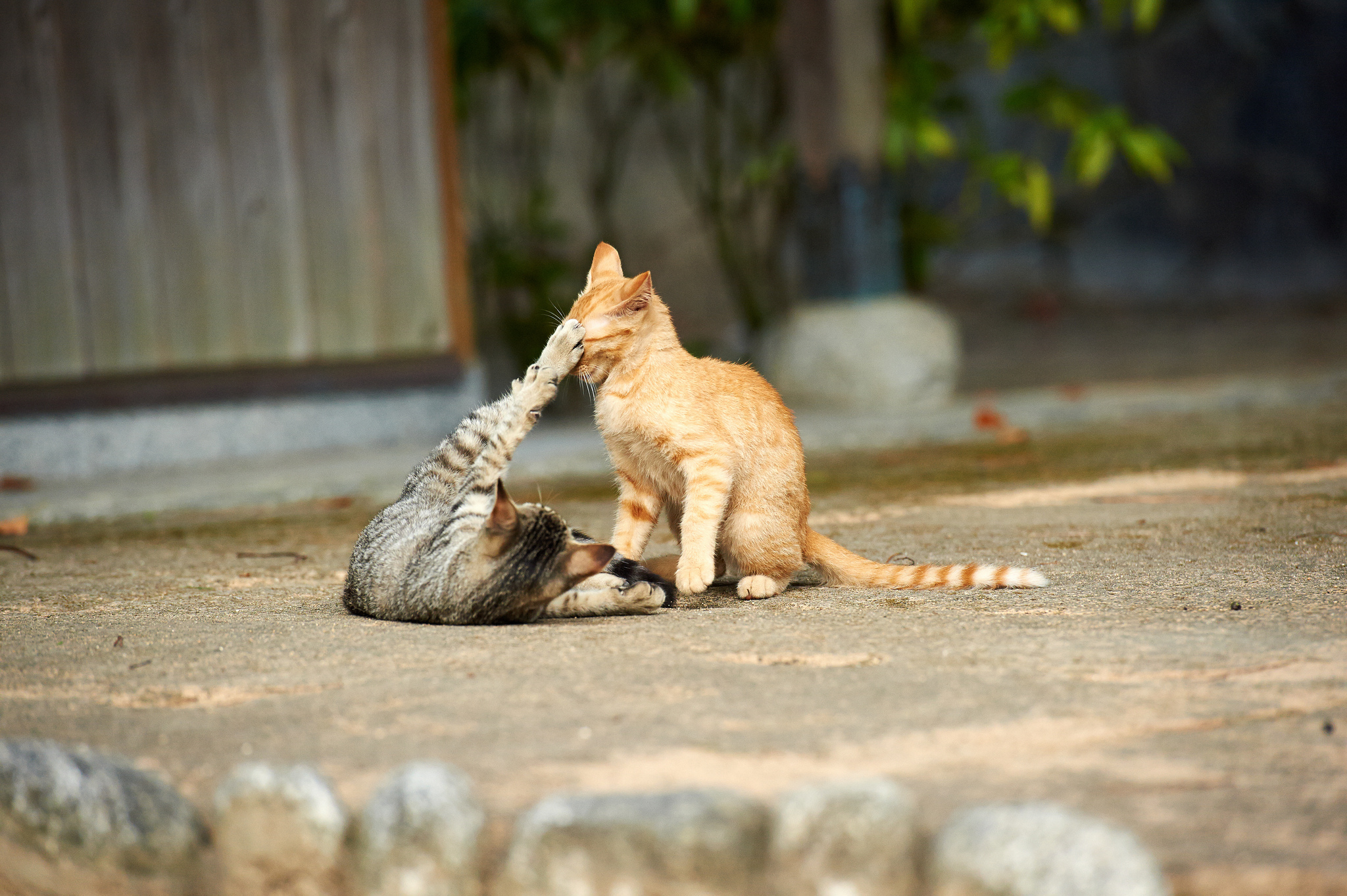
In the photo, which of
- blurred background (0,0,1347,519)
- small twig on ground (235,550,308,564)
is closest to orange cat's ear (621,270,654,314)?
small twig on ground (235,550,308,564)

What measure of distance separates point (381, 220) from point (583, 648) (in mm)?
4023

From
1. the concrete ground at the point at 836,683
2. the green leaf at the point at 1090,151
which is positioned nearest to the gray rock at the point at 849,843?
the concrete ground at the point at 836,683

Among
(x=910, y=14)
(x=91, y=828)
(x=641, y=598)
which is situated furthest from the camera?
(x=910, y=14)

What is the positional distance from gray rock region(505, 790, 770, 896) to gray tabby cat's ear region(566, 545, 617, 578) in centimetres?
105

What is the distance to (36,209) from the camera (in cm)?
545

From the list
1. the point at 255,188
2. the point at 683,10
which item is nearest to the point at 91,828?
the point at 255,188

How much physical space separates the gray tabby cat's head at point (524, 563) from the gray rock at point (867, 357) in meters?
3.74

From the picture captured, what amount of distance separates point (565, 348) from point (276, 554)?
50.5 inches

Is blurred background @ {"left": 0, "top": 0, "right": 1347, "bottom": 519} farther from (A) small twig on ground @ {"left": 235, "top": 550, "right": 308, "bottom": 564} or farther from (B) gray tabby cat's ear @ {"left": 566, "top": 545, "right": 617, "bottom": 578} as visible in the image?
(B) gray tabby cat's ear @ {"left": 566, "top": 545, "right": 617, "bottom": 578}

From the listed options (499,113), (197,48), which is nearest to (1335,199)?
(499,113)

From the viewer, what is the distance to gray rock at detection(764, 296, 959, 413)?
6215 mm

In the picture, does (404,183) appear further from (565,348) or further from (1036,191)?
(565,348)

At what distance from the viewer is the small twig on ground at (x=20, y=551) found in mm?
3609

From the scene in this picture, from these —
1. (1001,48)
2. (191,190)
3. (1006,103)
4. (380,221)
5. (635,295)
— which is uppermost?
(1001,48)
